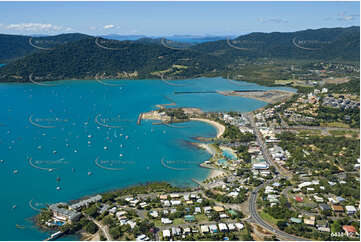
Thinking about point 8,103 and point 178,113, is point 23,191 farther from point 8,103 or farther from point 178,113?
point 8,103

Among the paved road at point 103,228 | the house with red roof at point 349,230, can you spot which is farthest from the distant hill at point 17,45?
the house with red roof at point 349,230

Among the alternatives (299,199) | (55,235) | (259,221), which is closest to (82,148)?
(55,235)

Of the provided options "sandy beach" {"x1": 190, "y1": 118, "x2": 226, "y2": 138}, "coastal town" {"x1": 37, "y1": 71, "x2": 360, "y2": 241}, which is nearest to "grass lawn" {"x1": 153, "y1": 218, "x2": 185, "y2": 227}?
"coastal town" {"x1": 37, "y1": 71, "x2": 360, "y2": 241}

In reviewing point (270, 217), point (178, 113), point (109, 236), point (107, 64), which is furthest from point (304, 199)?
point (107, 64)

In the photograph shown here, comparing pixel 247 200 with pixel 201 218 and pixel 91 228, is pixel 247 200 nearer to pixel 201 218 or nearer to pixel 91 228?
pixel 201 218

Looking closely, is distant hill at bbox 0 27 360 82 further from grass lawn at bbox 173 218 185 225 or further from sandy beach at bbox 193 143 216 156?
grass lawn at bbox 173 218 185 225

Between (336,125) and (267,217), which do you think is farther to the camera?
(336,125)

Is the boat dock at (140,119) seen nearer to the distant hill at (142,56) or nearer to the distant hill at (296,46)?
the distant hill at (142,56)
